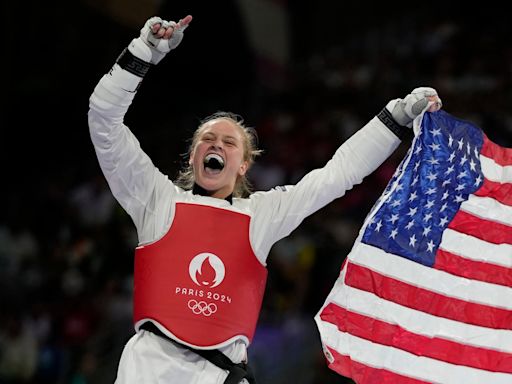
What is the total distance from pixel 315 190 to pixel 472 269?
77 cm

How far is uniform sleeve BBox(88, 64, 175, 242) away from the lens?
422 centimetres

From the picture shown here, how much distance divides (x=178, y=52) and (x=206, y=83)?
1.82 ft

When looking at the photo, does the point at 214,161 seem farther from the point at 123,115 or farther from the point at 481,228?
the point at 481,228

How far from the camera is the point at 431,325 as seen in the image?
177 inches

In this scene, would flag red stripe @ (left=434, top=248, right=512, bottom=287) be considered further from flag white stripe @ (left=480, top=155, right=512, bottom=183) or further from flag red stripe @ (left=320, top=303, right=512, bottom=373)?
flag white stripe @ (left=480, top=155, right=512, bottom=183)

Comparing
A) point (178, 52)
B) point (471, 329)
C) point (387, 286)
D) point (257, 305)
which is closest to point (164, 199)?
point (257, 305)

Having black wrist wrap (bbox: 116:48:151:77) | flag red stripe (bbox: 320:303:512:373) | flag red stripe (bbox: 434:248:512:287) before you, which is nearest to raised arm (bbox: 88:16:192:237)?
black wrist wrap (bbox: 116:48:151:77)

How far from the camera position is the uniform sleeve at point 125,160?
Result: 4.22 m

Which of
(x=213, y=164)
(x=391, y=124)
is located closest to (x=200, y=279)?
(x=213, y=164)

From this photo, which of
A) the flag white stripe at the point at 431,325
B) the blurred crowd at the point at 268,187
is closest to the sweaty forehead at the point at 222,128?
the flag white stripe at the point at 431,325

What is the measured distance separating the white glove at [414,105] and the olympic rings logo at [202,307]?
124cm

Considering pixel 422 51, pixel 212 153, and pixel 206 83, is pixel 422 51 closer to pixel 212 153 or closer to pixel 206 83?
pixel 206 83

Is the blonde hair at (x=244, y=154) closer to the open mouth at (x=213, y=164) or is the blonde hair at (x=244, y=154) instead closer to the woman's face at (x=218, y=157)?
the woman's face at (x=218, y=157)

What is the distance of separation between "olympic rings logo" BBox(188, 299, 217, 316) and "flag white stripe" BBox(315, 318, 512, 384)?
0.59 metres
